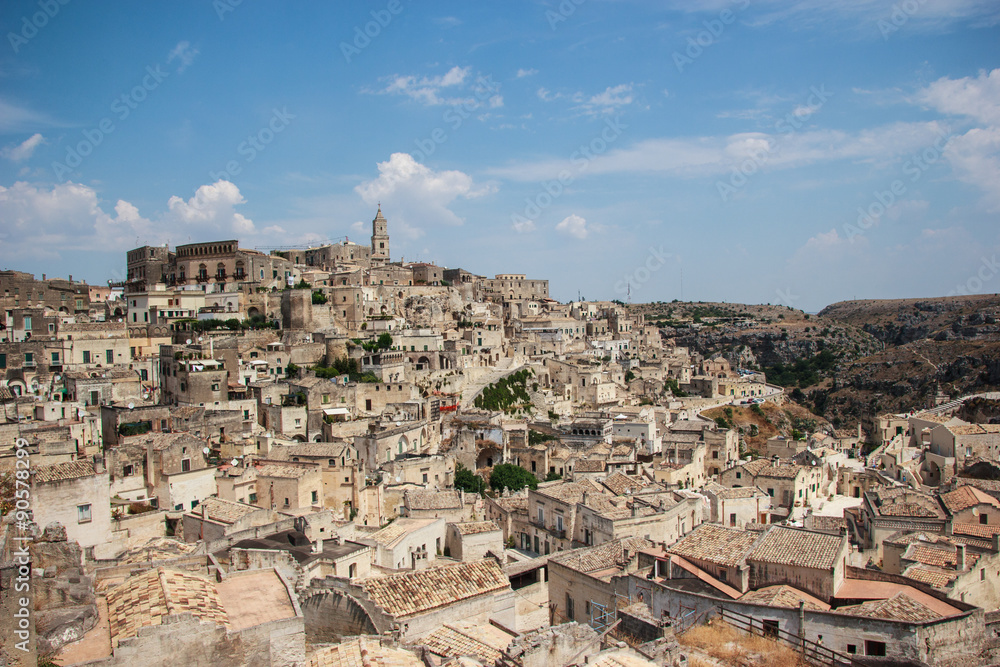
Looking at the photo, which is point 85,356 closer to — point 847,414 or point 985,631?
point 985,631

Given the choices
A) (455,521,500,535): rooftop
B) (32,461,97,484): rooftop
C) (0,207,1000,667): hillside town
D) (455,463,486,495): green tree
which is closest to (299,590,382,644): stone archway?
(0,207,1000,667): hillside town

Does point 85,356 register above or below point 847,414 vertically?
above

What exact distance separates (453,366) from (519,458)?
11530 mm

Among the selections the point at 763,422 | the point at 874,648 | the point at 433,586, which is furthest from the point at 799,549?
the point at 763,422

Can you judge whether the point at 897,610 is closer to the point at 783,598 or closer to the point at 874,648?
the point at 874,648

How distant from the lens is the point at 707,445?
3988 centimetres

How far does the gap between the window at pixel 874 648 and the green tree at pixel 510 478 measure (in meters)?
21.4

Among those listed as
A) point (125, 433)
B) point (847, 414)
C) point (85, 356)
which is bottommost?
point (847, 414)

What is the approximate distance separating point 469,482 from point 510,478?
2099 mm

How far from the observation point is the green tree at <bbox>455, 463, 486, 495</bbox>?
108 feet

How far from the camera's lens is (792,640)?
13.0 metres

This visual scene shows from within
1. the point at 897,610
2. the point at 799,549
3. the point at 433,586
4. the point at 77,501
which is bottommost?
the point at 433,586

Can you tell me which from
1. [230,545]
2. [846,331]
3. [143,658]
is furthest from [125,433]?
[846,331]

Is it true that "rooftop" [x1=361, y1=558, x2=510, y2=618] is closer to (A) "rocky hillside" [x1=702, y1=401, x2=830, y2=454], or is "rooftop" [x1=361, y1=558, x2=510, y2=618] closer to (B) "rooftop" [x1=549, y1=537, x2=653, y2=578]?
(B) "rooftop" [x1=549, y1=537, x2=653, y2=578]
